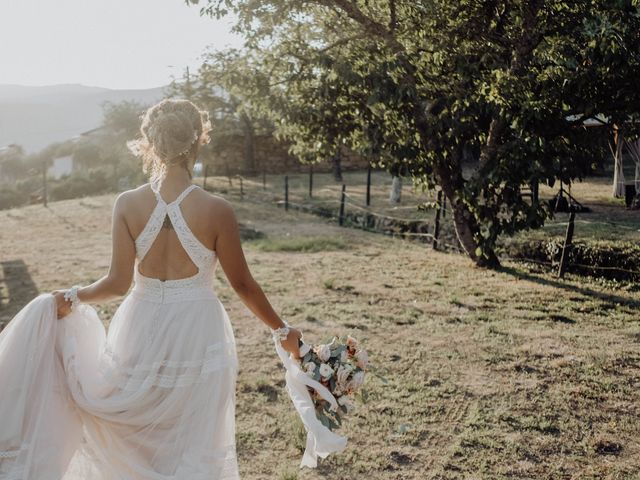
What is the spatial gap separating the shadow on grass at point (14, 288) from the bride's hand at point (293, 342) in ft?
17.1

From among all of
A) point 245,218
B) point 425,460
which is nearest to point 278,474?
point 425,460

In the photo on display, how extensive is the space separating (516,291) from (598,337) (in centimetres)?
218

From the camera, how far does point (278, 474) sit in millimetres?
3908

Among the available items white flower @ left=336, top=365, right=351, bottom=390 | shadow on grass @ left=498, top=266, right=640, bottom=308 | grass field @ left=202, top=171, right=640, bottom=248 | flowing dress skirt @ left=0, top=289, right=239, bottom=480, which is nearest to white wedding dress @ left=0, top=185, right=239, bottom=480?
flowing dress skirt @ left=0, top=289, right=239, bottom=480

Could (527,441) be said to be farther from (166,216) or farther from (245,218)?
(245,218)

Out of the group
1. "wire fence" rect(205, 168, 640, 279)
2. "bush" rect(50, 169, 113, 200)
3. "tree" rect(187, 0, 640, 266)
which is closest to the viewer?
"tree" rect(187, 0, 640, 266)

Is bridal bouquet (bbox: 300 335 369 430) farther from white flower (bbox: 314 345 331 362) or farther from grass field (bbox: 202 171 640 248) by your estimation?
grass field (bbox: 202 171 640 248)

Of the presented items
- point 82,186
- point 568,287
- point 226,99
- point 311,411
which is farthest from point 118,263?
point 82,186

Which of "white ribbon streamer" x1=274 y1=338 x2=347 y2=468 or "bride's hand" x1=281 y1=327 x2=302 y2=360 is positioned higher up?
"bride's hand" x1=281 y1=327 x2=302 y2=360

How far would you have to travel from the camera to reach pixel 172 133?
2717 millimetres

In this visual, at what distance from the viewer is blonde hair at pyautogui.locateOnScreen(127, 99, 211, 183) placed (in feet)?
8.91

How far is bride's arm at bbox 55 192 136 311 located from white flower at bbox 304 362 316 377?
0.99 m

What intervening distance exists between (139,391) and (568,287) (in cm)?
777

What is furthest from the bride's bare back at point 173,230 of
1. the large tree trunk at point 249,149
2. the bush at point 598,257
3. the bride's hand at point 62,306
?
the large tree trunk at point 249,149
